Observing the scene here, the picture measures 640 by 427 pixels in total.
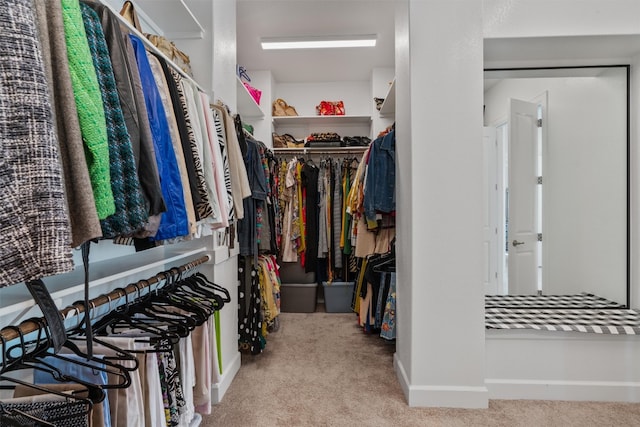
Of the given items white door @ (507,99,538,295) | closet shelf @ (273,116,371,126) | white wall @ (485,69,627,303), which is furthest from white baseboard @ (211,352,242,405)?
closet shelf @ (273,116,371,126)

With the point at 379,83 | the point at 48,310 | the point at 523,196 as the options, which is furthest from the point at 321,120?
the point at 48,310

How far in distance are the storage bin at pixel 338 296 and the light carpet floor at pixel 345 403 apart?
100 cm

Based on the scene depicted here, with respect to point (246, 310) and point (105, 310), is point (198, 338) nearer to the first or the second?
point (105, 310)

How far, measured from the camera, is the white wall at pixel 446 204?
181 centimetres

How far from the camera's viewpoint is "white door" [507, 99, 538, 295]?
2322mm

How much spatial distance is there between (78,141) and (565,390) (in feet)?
8.02

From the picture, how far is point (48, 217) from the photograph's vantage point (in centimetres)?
55

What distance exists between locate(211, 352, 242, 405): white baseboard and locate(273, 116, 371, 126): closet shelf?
8.57 ft

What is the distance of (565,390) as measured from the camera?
6.16 ft

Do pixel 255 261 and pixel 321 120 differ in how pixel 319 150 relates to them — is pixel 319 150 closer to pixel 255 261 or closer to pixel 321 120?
pixel 321 120

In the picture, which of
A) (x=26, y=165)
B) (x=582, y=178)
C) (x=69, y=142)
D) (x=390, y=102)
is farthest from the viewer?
(x=390, y=102)

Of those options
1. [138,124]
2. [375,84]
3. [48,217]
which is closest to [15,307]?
[48,217]

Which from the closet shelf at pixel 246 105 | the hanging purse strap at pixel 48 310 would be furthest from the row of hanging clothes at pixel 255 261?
the hanging purse strap at pixel 48 310

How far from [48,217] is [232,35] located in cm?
207
